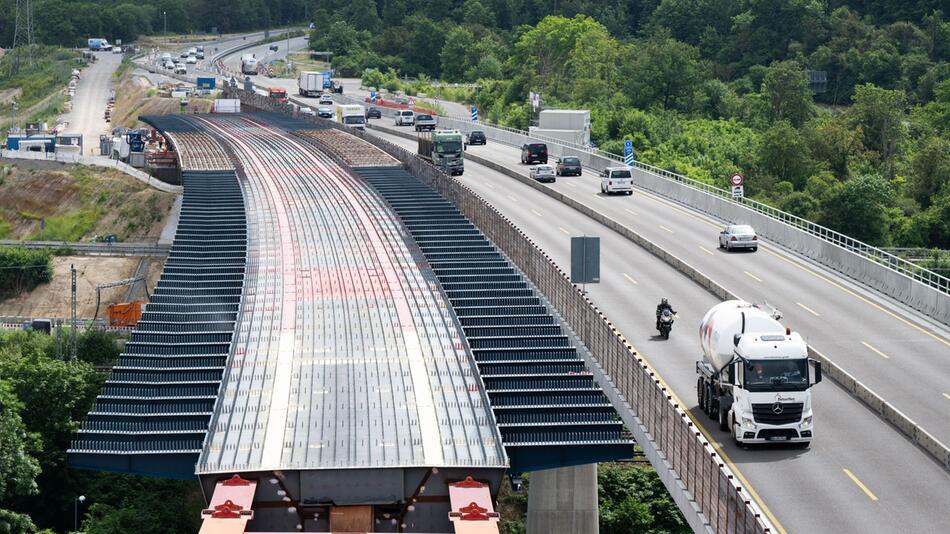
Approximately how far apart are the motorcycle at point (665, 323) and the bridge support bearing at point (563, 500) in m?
5.26

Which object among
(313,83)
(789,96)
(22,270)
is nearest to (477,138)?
(22,270)

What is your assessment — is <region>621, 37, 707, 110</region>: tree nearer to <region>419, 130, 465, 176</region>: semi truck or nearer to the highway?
<region>419, 130, 465, 176</region>: semi truck

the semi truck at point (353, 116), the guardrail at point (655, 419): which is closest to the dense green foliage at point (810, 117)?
the semi truck at point (353, 116)

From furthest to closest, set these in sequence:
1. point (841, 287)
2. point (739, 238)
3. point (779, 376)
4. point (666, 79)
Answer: point (666, 79), point (739, 238), point (841, 287), point (779, 376)

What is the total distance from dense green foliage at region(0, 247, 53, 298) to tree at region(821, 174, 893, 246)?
5335cm

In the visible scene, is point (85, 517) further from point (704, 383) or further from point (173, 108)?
point (173, 108)

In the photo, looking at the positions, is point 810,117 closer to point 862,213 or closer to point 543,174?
point 862,213

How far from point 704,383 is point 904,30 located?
16284 centimetres

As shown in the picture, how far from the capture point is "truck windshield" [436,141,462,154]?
341 feet

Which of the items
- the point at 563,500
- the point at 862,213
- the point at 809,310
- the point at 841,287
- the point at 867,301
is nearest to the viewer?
the point at 563,500

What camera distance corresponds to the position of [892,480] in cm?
3462

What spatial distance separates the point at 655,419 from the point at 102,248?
7093 centimetres

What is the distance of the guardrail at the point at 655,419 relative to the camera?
94.1ft

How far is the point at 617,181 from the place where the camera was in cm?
9406
